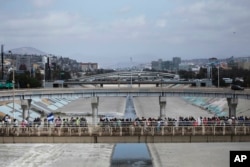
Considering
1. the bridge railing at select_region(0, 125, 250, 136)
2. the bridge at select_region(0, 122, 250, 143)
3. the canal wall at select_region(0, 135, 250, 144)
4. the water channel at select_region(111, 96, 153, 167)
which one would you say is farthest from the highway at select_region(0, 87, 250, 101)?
the canal wall at select_region(0, 135, 250, 144)

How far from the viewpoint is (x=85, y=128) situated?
43.3 m

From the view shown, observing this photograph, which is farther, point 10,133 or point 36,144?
point 36,144

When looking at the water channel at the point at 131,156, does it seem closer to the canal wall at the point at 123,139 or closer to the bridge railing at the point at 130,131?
the canal wall at the point at 123,139

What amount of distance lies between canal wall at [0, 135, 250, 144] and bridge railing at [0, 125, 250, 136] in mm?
267

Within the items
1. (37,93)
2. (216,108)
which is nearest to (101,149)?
(37,93)

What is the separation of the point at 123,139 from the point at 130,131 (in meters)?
0.97

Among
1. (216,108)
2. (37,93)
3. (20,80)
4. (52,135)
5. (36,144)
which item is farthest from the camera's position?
(20,80)

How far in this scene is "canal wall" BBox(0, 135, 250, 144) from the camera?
42.1 metres

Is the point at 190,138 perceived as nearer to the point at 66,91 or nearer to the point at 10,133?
the point at 10,133

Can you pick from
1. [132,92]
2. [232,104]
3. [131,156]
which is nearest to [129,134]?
[131,156]

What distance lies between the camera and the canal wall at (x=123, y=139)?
4212cm

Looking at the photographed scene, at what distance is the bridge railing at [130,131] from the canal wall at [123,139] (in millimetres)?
267

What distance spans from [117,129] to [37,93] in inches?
2284

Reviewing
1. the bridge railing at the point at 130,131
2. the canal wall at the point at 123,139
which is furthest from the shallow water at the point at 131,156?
the bridge railing at the point at 130,131
